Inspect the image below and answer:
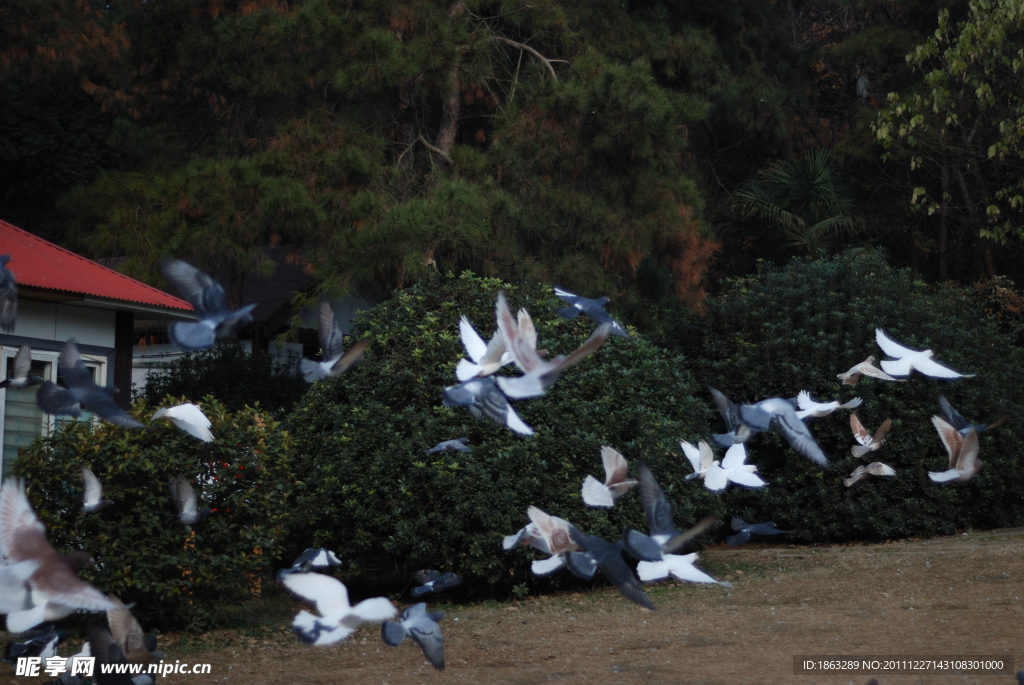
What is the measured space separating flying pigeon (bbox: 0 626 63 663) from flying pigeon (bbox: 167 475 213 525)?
41.5 inches

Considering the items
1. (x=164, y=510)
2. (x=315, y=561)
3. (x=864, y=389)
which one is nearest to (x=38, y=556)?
(x=315, y=561)

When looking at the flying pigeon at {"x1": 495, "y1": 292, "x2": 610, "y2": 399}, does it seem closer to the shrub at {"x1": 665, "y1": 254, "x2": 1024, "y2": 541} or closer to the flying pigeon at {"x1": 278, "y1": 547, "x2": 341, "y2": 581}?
the flying pigeon at {"x1": 278, "y1": 547, "x2": 341, "y2": 581}

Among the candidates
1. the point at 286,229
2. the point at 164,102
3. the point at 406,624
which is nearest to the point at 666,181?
→ the point at 286,229

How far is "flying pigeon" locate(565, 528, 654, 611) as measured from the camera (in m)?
3.43

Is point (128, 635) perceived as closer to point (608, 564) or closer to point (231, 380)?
point (608, 564)

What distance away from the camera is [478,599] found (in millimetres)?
6629

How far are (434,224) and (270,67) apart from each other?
276 cm

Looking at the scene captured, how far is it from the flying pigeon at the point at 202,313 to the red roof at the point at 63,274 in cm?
338

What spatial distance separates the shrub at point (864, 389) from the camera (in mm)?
8445

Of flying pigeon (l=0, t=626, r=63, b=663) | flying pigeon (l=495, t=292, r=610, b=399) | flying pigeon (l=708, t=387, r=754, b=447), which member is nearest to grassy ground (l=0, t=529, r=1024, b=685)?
flying pigeon (l=0, t=626, r=63, b=663)

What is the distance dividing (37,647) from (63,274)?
3.47 metres

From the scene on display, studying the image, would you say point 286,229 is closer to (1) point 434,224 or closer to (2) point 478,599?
(1) point 434,224

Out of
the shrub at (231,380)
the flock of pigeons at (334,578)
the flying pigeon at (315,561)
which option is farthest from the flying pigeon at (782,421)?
the shrub at (231,380)

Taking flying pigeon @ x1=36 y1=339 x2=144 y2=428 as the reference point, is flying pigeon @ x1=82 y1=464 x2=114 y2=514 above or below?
below
